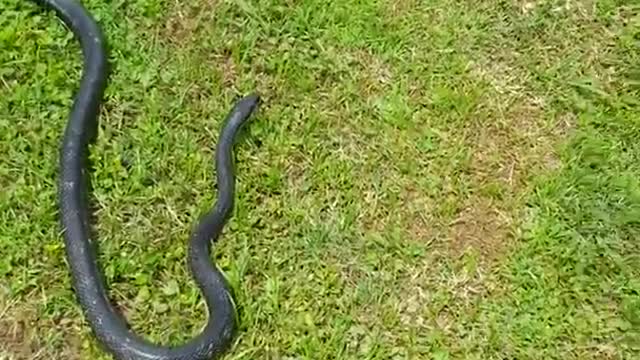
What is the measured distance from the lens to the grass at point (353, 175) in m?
4.21

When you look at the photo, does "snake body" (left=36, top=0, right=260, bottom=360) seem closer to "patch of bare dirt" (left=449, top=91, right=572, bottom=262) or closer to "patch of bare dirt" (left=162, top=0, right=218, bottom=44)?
→ "patch of bare dirt" (left=162, top=0, right=218, bottom=44)

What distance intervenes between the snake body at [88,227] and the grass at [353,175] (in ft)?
0.22

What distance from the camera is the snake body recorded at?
4027 millimetres

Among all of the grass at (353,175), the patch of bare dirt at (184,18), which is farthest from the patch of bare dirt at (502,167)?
the patch of bare dirt at (184,18)

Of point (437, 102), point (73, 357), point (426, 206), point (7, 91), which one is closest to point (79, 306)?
point (73, 357)

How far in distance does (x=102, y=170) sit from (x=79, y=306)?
2.00 ft

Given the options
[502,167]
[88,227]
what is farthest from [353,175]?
[88,227]

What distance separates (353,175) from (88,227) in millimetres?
1085

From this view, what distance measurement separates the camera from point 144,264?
4.29m

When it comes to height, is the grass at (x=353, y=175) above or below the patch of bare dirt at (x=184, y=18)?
below

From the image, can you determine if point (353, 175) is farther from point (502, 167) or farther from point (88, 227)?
point (88, 227)

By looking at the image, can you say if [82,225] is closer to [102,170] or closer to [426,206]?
[102,170]

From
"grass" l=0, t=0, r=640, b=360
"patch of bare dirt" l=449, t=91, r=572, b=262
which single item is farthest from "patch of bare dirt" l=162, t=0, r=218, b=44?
"patch of bare dirt" l=449, t=91, r=572, b=262

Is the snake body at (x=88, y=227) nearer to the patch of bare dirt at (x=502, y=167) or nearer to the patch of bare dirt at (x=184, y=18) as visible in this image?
the patch of bare dirt at (x=184, y=18)
